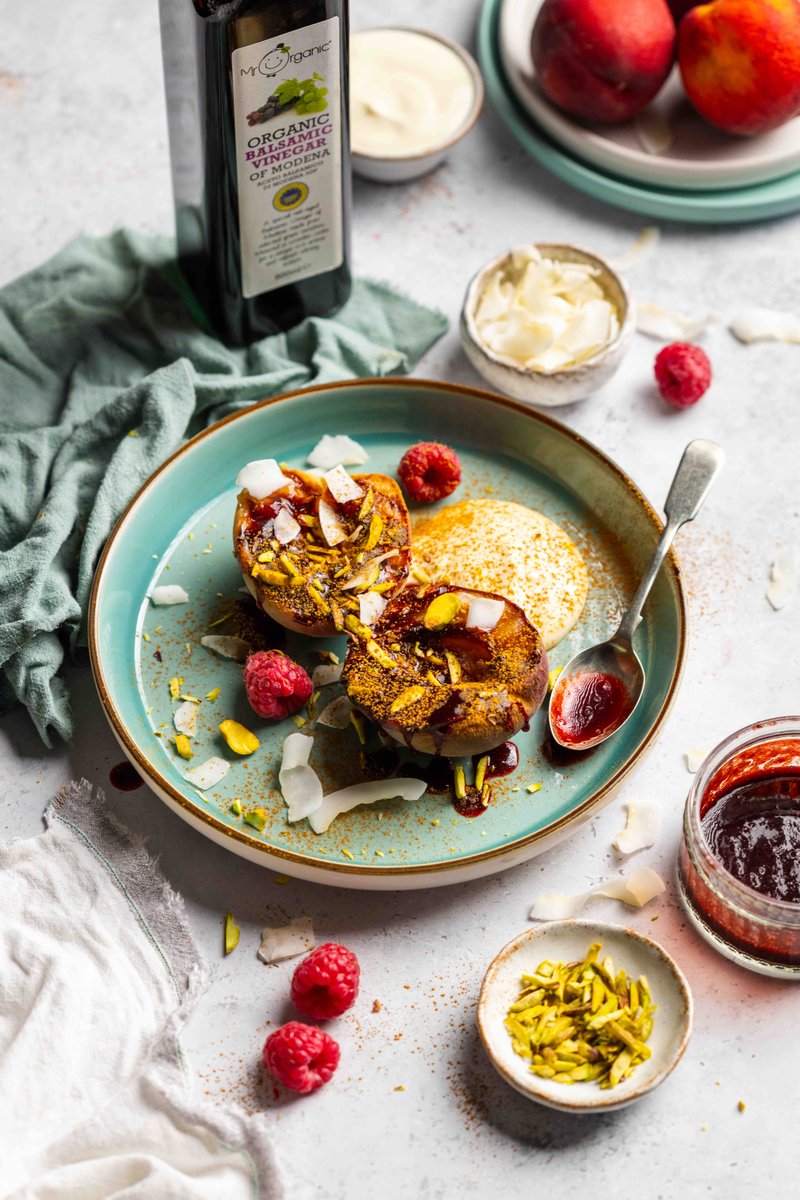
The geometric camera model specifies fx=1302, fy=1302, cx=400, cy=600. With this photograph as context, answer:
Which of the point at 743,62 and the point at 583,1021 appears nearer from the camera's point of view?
the point at 583,1021

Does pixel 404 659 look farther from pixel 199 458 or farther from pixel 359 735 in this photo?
pixel 199 458

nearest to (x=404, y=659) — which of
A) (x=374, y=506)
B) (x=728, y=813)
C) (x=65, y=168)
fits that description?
(x=374, y=506)

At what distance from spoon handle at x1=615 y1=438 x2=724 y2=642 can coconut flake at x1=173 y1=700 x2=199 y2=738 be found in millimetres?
844

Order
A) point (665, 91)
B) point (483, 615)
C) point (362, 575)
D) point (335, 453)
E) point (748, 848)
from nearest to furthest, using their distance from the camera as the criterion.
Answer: point (748, 848) < point (483, 615) < point (362, 575) < point (335, 453) < point (665, 91)

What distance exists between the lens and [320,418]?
2912 millimetres

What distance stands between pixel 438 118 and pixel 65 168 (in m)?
1.00

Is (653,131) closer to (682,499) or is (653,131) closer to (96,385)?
(682,499)

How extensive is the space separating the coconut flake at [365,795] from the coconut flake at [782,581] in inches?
35.1

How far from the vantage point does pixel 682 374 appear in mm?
→ 2979

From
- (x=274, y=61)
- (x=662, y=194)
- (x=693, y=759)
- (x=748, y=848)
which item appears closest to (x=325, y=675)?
(x=693, y=759)

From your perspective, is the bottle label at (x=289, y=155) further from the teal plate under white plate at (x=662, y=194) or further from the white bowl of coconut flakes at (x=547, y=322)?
the teal plate under white plate at (x=662, y=194)

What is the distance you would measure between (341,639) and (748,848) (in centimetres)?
90

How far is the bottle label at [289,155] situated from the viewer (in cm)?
256

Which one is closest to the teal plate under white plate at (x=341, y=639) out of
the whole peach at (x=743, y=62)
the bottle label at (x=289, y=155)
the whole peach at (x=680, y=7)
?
the bottle label at (x=289, y=155)
